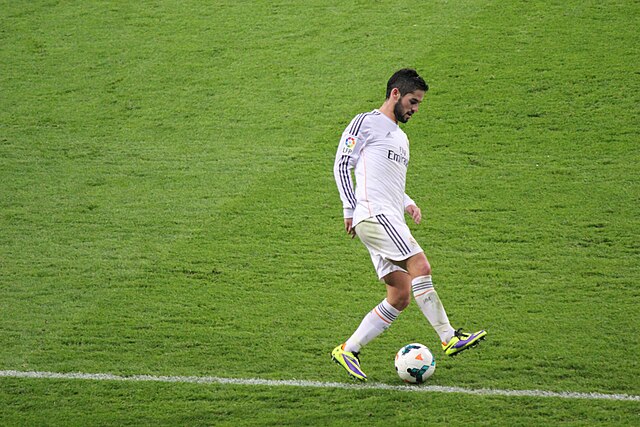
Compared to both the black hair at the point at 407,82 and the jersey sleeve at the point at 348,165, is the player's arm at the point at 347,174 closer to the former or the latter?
the jersey sleeve at the point at 348,165

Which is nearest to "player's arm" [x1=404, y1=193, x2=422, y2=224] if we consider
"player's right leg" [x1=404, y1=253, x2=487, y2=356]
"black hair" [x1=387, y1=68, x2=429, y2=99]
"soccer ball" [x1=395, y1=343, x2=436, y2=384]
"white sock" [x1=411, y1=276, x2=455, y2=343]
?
"player's right leg" [x1=404, y1=253, x2=487, y2=356]

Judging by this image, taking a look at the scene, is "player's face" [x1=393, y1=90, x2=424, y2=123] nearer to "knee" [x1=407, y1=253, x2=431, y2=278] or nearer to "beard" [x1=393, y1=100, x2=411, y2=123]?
"beard" [x1=393, y1=100, x2=411, y2=123]

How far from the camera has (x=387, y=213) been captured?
225 inches

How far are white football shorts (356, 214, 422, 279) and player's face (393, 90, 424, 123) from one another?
71cm

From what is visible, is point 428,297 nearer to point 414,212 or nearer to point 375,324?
point 375,324

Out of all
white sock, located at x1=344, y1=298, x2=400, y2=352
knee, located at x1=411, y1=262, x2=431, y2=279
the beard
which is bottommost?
white sock, located at x1=344, y1=298, x2=400, y2=352

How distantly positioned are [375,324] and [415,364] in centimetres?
38

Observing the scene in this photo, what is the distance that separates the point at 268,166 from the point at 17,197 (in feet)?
9.42

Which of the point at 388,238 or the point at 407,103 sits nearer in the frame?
the point at 388,238

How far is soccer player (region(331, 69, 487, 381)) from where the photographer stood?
18.5 feet

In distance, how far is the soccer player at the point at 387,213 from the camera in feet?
18.5

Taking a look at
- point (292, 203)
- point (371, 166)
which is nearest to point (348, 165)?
point (371, 166)

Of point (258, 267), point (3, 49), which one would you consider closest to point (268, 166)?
point (258, 267)

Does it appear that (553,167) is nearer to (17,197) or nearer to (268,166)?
(268,166)
